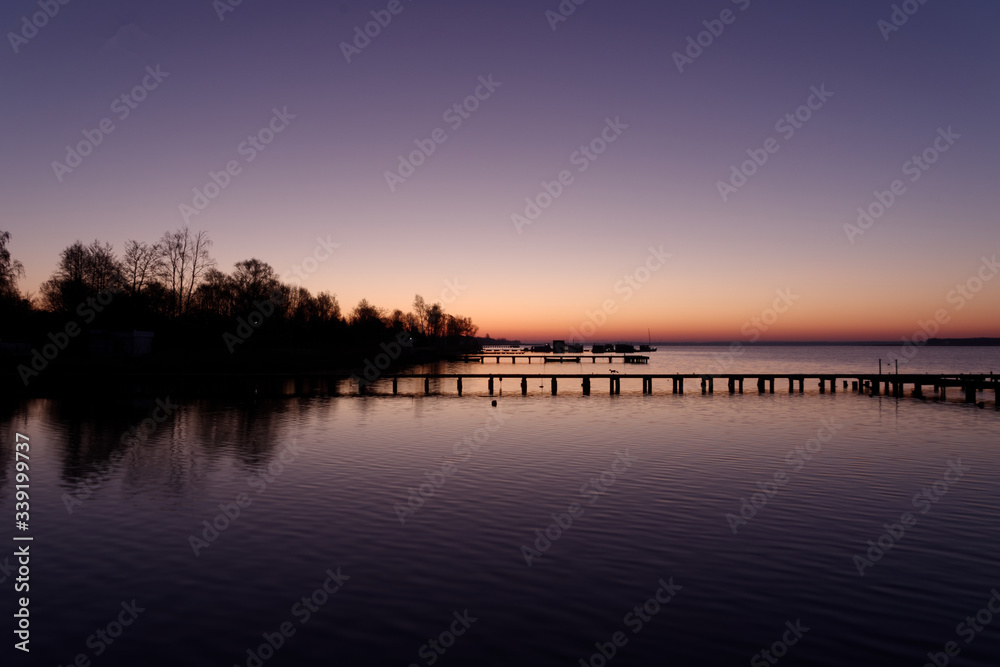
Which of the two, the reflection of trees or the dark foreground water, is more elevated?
the reflection of trees

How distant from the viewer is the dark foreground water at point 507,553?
969cm

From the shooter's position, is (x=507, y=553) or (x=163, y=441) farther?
(x=163, y=441)

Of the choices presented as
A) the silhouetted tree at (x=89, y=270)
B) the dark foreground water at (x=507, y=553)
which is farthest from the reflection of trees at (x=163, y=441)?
the silhouetted tree at (x=89, y=270)

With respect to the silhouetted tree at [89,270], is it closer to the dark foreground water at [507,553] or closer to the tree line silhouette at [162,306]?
the tree line silhouette at [162,306]

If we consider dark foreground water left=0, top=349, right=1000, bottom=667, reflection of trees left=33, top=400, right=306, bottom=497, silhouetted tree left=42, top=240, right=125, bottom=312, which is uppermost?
silhouetted tree left=42, top=240, right=125, bottom=312

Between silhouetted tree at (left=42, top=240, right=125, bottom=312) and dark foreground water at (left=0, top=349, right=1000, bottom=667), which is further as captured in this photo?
silhouetted tree at (left=42, top=240, right=125, bottom=312)

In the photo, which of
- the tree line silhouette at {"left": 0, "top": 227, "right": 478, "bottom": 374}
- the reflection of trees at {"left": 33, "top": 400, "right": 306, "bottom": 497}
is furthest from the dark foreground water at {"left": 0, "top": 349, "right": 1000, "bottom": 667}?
the tree line silhouette at {"left": 0, "top": 227, "right": 478, "bottom": 374}

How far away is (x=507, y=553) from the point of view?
45.4 ft

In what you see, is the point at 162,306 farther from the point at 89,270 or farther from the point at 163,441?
the point at 163,441

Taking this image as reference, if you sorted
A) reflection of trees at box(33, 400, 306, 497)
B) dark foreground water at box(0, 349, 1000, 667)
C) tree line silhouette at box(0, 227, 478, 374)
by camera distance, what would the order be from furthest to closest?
1. tree line silhouette at box(0, 227, 478, 374)
2. reflection of trees at box(33, 400, 306, 497)
3. dark foreground water at box(0, 349, 1000, 667)

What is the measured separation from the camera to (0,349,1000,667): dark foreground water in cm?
969

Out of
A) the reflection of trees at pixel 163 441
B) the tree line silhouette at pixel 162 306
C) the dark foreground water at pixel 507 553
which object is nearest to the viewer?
the dark foreground water at pixel 507 553

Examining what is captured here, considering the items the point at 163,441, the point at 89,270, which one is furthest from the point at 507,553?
the point at 89,270

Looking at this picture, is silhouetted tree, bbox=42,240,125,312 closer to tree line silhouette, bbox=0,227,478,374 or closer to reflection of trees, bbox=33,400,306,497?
tree line silhouette, bbox=0,227,478,374
